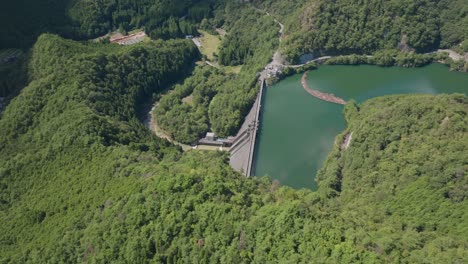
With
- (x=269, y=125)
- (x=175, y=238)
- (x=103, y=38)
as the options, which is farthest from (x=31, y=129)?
(x=103, y=38)

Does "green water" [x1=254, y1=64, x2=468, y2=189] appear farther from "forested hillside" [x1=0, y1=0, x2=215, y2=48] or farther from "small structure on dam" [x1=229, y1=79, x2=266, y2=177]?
"forested hillside" [x1=0, y1=0, x2=215, y2=48]

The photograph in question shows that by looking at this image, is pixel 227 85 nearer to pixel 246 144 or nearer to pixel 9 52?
pixel 246 144

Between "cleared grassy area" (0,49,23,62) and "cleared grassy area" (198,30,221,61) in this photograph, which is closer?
"cleared grassy area" (0,49,23,62)

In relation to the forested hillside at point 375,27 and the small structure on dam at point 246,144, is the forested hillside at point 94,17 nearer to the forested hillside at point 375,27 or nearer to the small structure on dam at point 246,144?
the forested hillside at point 375,27

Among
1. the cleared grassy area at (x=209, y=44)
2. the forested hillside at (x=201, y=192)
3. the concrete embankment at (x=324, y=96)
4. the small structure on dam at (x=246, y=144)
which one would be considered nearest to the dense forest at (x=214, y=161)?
the forested hillside at (x=201, y=192)

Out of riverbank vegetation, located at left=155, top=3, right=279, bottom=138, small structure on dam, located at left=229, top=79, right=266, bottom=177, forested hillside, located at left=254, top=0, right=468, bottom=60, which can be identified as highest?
forested hillside, located at left=254, top=0, right=468, bottom=60

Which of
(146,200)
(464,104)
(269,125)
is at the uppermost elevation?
(464,104)

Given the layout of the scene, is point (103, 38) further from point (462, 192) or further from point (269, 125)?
point (462, 192)

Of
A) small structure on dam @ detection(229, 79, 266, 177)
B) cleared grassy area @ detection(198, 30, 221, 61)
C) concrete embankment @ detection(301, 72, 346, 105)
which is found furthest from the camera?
cleared grassy area @ detection(198, 30, 221, 61)

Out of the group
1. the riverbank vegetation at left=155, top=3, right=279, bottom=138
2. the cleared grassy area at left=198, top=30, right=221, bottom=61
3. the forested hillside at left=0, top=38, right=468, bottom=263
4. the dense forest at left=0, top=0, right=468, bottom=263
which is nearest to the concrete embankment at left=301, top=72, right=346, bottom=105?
the dense forest at left=0, top=0, right=468, bottom=263
